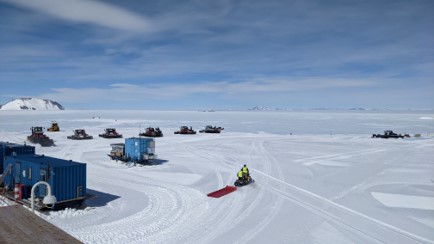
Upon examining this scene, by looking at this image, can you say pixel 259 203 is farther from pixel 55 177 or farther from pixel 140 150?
pixel 140 150

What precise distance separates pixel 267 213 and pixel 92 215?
718 cm

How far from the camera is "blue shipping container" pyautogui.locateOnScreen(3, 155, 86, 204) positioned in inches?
536

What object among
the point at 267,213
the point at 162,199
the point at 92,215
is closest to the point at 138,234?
the point at 92,215

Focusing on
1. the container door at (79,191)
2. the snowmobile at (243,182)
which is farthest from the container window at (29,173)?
the snowmobile at (243,182)

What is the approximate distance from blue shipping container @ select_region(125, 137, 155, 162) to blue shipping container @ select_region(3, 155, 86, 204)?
9.49 m

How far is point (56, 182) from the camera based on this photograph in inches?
536

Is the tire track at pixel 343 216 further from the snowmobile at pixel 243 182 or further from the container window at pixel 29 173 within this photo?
the container window at pixel 29 173

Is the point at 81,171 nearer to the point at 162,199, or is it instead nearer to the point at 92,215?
the point at 92,215

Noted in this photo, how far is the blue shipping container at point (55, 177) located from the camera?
13625 millimetres

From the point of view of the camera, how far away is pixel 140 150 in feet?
80.8

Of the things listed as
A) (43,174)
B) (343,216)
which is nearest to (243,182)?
(343,216)

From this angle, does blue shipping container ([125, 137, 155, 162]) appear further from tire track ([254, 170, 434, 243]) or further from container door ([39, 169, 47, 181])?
container door ([39, 169, 47, 181])

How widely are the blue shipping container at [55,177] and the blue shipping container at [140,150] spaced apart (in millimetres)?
9490

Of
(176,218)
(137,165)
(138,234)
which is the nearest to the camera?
(138,234)
